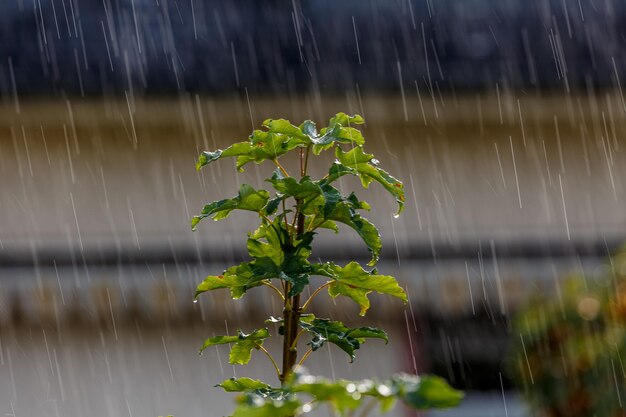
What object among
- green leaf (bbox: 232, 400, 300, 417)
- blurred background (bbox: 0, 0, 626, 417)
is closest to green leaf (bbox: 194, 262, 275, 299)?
green leaf (bbox: 232, 400, 300, 417)

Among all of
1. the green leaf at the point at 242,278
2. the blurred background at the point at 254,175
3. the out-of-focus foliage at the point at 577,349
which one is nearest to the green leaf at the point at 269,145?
the green leaf at the point at 242,278

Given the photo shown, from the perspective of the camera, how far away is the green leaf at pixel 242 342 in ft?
3.87

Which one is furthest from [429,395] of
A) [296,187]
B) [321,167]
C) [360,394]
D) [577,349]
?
[321,167]

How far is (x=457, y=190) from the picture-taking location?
6.27 meters

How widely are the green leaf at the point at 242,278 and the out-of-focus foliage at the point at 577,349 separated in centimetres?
240

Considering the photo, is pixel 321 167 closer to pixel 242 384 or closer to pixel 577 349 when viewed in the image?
pixel 577 349

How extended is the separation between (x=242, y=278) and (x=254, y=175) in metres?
4.78

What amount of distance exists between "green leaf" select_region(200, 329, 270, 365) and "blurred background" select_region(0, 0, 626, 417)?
424 centimetres

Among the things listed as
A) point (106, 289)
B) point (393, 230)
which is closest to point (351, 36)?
point (393, 230)

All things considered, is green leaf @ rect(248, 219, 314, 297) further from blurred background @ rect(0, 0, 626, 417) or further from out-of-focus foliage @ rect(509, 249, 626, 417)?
blurred background @ rect(0, 0, 626, 417)

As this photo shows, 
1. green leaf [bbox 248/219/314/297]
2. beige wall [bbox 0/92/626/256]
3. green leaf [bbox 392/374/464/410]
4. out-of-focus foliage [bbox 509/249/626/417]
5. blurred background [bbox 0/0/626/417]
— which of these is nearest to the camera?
green leaf [bbox 392/374/464/410]

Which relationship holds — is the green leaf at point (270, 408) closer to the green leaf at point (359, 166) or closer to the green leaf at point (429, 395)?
the green leaf at point (429, 395)

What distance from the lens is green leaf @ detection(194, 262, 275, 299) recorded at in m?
1.13

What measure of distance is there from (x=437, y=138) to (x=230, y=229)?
51.0 inches
